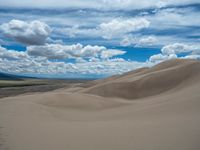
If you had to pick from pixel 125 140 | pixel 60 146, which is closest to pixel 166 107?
pixel 125 140

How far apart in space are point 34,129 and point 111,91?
18104 millimetres

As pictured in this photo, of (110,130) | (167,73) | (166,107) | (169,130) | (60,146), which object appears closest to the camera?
(60,146)

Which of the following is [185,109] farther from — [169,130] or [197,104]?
[169,130]

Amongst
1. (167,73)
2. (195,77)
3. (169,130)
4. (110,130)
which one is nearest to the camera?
(169,130)

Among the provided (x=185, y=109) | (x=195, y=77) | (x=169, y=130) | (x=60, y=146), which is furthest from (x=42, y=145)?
(x=195, y=77)

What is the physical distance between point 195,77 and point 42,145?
63.5 feet

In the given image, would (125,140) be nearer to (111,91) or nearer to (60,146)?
(60,146)

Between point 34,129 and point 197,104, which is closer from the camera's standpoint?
point 34,129

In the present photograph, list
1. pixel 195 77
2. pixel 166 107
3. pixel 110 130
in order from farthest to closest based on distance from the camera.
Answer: pixel 195 77, pixel 166 107, pixel 110 130

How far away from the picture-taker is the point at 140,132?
27.4 ft

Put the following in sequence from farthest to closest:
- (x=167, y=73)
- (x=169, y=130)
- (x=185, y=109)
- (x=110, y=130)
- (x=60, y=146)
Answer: (x=167, y=73) < (x=185, y=109) < (x=110, y=130) < (x=169, y=130) < (x=60, y=146)

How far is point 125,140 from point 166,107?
279 inches

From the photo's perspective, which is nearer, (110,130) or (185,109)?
(110,130)

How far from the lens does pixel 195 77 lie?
24062 mm
